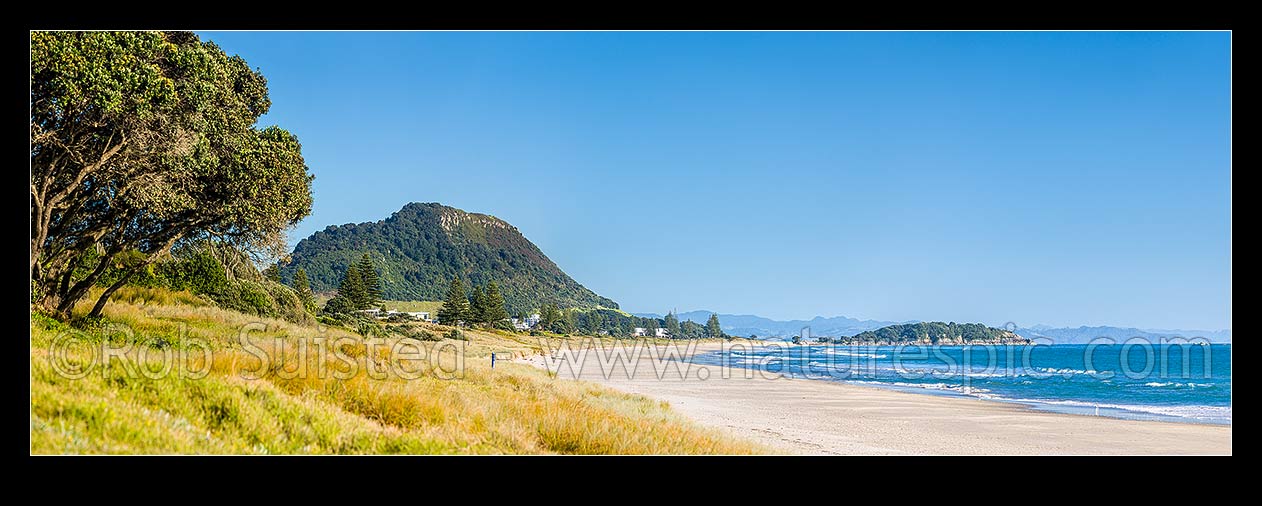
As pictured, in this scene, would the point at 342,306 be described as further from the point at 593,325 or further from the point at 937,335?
the point at 937,335

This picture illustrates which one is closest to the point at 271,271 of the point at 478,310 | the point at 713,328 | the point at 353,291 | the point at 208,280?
the point at 208,280

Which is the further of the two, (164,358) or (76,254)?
(76,254)

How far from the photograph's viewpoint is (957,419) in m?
22.8

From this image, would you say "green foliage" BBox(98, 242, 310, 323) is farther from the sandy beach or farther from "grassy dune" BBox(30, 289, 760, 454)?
the sandy beach

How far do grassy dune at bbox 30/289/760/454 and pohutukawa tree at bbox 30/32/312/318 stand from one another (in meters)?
2.35

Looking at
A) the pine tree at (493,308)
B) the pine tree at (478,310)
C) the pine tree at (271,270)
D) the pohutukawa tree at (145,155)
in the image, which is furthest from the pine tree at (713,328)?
the pohutukawa tree at (145,155)

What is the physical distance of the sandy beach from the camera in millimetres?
16828

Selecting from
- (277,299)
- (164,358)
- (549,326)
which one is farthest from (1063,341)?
(164,358)

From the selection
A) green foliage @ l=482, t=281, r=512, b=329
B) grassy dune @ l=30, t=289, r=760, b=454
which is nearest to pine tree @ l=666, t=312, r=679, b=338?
green foliage @ l=482, t=281, r=512, b=329

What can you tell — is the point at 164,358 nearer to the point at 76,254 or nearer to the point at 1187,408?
the point at 76,254

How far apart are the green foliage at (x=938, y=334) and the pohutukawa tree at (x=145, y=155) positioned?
15823 centimetres

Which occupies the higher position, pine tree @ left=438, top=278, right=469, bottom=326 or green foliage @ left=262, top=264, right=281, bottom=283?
green foliage @ left=262, top=264, right=281, bottom=283
